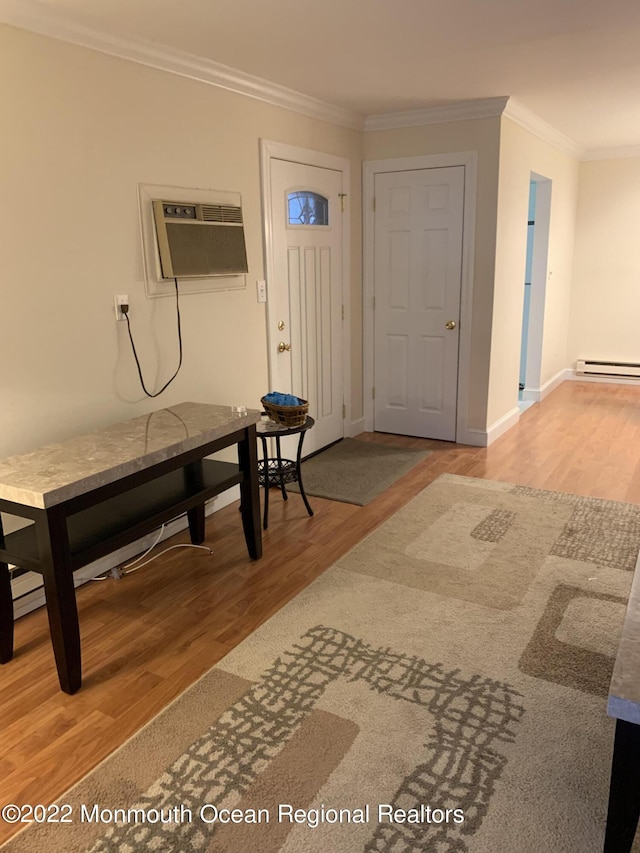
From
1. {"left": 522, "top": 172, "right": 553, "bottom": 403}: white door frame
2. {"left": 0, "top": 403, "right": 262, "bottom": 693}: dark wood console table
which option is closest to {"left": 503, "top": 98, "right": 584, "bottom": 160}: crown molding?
{"left": 522, "top": 172, "right": 553, "bottom": 403}: white door frame

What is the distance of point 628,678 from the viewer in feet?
4.54

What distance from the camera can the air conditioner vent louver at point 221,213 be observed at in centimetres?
335

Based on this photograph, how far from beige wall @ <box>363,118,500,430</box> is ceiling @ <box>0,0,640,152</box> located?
27cm

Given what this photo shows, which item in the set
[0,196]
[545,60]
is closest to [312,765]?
[0,196]

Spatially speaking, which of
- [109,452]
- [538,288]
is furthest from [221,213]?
[538,288]

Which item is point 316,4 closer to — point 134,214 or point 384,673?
point 134,214

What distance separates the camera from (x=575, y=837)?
1.62 meters

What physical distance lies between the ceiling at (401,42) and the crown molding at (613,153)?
2505 mm

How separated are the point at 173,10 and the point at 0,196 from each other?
99 centimetres

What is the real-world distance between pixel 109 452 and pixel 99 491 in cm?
25

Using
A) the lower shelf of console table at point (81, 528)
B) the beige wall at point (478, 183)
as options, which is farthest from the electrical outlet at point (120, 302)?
the beige wall at point (478, 183)

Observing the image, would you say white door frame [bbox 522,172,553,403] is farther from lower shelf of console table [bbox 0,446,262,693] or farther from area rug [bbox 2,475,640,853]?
lower shelf of console table [bbox 0,446,262,693]

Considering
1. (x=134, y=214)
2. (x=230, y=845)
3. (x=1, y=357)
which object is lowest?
(x=230, y=845)

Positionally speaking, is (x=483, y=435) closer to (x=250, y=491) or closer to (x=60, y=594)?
(x=250, y=491)
